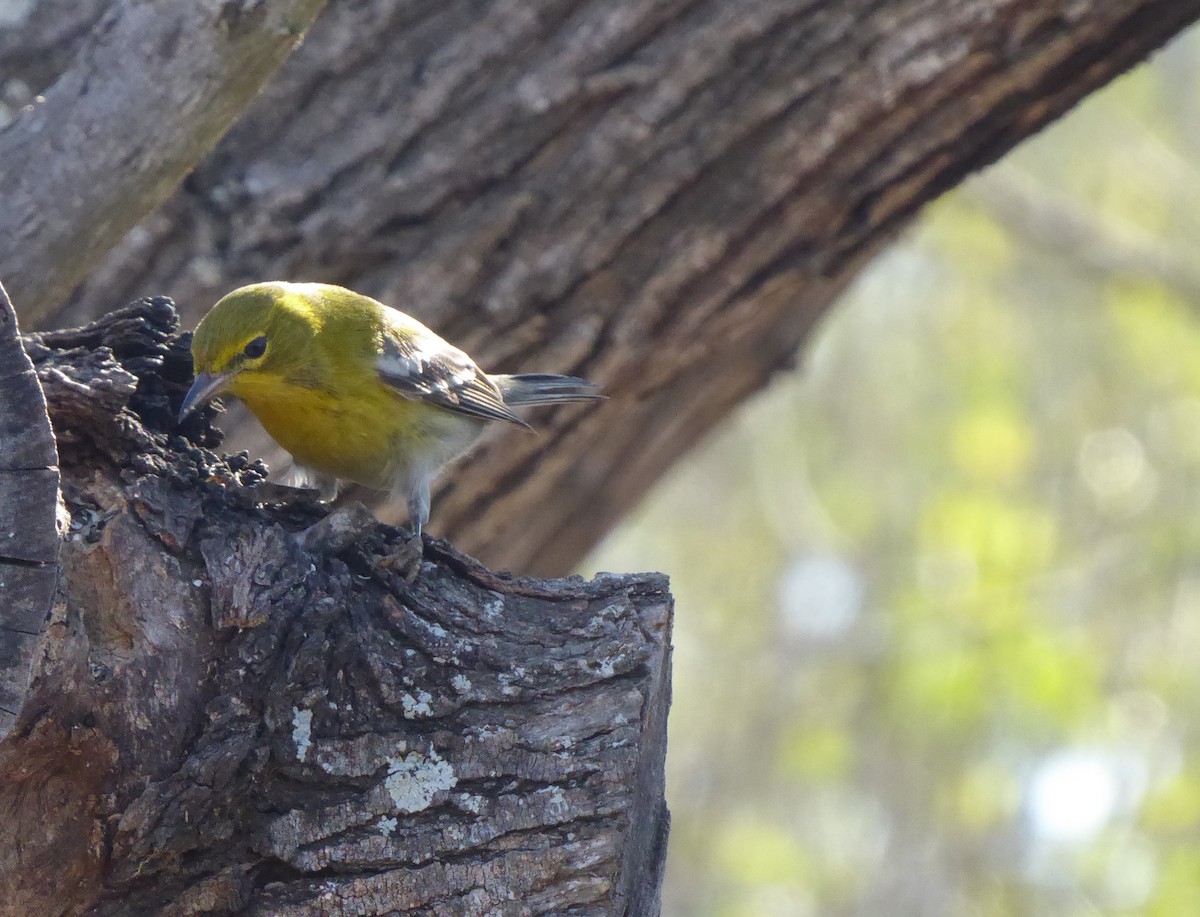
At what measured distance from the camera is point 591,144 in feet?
12.1

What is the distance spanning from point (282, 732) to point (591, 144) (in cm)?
202

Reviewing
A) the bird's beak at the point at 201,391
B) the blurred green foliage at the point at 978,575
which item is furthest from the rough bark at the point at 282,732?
the blurred green foliage at the point at 978,575

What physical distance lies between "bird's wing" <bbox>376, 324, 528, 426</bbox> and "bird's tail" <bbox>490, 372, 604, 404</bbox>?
0.28 ft

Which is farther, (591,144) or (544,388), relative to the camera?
(544,388)

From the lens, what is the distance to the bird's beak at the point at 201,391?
2.72m

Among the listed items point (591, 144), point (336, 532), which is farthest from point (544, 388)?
point (336, 532)

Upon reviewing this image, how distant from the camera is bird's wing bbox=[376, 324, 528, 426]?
3785 mm

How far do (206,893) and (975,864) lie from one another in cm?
854

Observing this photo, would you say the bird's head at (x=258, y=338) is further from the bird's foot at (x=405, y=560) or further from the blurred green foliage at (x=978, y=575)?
the blurred green foliage at (x=978, y=575)

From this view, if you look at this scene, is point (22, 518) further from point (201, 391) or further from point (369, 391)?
point (369, 391)

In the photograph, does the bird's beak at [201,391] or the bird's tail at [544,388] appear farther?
the bird's tail at [544,388]

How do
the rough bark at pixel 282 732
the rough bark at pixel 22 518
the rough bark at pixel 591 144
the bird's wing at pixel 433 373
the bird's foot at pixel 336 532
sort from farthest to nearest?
the bird's wing at pixel 433 373
the rough bark at pixel 591 144
the bird's foot at pixel 336 532
the rough bark at pixel 282 732
the rough bark at pixel 22 518

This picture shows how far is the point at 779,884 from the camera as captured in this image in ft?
33.3

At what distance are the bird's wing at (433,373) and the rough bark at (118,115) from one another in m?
0.94
